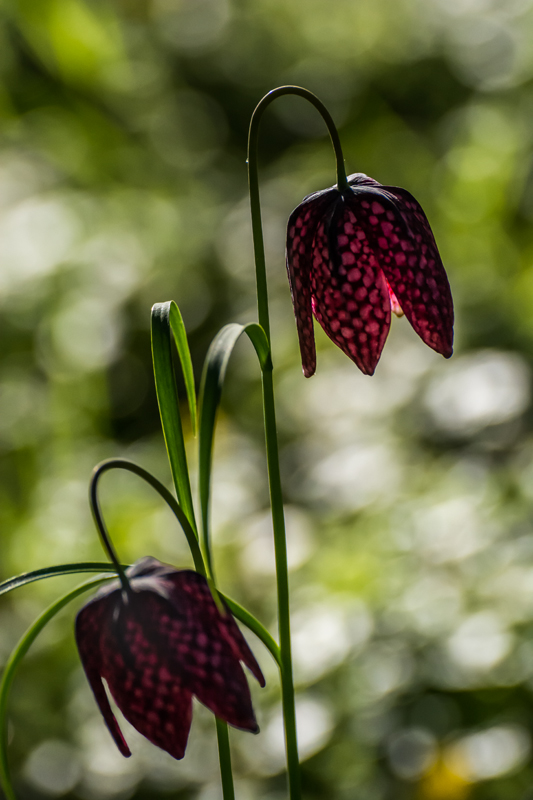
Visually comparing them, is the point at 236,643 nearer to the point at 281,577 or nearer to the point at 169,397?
the point at 281,577

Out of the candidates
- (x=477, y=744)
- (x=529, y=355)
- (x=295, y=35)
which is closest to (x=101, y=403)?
(x=529, y=355)

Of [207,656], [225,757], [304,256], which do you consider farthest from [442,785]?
[304,256]

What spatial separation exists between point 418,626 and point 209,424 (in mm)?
1114

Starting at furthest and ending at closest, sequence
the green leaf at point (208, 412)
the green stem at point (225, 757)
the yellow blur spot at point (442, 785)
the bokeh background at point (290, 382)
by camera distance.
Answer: the bokeh background at point (290, 382) → the yellow blur spot at point (442, 785) → the green stem at point (225, 757) → the green leaf at point (208, 412)

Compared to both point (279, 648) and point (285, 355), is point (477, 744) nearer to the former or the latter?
point (279, 648)

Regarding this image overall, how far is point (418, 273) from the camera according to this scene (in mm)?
618

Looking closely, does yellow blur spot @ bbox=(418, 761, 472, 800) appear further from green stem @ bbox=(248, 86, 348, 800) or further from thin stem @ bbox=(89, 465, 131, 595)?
thin stem @ bbox=(89, 465, 131, 595)

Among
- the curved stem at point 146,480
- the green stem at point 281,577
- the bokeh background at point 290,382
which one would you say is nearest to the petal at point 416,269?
the green stem at point 281,577

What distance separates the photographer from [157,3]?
149 inches

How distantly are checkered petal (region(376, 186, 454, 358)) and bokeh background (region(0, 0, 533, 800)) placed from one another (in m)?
0.93

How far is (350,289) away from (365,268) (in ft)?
0.08

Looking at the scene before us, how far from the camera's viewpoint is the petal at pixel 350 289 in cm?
62

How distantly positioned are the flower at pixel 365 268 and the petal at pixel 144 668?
25cm

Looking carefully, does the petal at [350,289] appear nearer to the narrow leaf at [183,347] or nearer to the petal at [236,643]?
the narrow leaf at [183,347]
